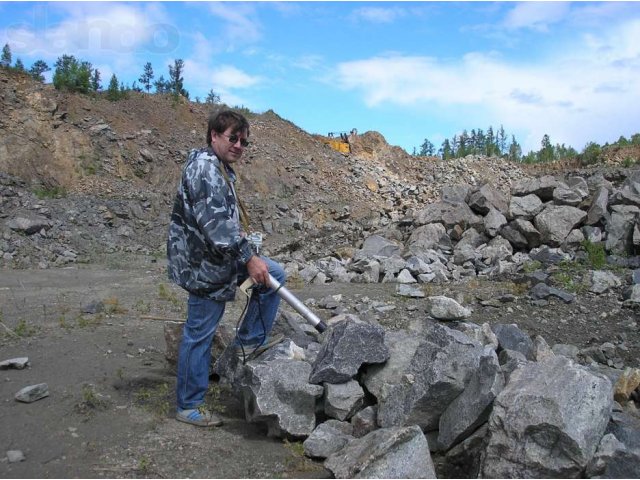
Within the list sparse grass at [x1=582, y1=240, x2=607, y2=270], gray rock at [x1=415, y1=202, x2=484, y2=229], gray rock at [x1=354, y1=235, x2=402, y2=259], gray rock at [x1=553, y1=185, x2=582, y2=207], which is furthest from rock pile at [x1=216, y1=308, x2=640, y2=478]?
gray rock at [x1=415, y1=202, x2=484, y2=229]

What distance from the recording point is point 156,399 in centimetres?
372

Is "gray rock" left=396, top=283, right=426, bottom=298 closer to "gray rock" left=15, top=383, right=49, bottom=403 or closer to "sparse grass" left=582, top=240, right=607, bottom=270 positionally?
"sparse grass" left=582, top=240, right=607, bottom=270

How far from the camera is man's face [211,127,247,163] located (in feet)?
10.9

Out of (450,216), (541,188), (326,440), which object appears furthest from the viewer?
(450,216)

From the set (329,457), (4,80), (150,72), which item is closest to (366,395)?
(329,457)

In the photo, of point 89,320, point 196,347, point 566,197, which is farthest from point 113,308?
point 566,197

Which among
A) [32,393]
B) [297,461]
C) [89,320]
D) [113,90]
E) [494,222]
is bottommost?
[297,461]

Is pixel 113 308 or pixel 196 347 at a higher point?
pixel 196 347

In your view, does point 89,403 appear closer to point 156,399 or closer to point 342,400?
point 156,399

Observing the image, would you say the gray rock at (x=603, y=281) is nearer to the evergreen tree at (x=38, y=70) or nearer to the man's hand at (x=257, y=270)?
the man's hand at (x=257, y=270)

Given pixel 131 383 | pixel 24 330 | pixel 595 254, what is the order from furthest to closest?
pixel 595 254 < pixel 24 330 < pixel 131 383

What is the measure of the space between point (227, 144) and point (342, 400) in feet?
5.41

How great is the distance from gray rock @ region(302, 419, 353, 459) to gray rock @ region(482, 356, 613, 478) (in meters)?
0.79

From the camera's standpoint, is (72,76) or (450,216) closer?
(450,216)
